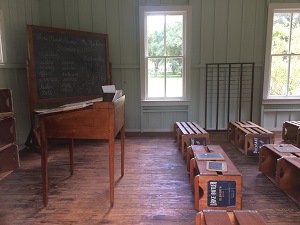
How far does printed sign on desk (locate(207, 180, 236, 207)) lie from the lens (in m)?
2.01

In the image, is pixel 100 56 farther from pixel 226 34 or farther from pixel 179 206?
pixel 179 206

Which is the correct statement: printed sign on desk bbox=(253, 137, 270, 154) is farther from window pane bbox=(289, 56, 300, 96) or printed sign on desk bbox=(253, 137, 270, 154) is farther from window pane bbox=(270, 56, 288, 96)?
window pane bbox=(289, 56, 300, 96)

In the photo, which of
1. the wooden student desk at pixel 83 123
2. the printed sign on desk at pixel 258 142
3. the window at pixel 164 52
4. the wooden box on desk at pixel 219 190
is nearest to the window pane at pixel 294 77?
the printed sign on desk at pixel 258 142

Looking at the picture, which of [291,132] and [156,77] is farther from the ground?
[156,77]

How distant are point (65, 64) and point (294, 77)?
419cm

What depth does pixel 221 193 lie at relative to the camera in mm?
2025

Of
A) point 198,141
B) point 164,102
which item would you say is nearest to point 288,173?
point 198,141

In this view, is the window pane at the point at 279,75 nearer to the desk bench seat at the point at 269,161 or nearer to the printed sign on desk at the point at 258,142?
the printed sign on desk at the point at 258,142

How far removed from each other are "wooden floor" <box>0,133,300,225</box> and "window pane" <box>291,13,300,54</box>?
2.52 meters

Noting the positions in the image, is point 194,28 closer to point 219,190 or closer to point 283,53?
point 283,53

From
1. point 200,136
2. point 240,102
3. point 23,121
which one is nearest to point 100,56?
point 23,121

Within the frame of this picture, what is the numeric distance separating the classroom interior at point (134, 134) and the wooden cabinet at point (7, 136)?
0.01 m

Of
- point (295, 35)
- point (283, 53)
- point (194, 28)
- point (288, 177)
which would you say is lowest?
point (288, 177)

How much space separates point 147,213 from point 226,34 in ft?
12.1
